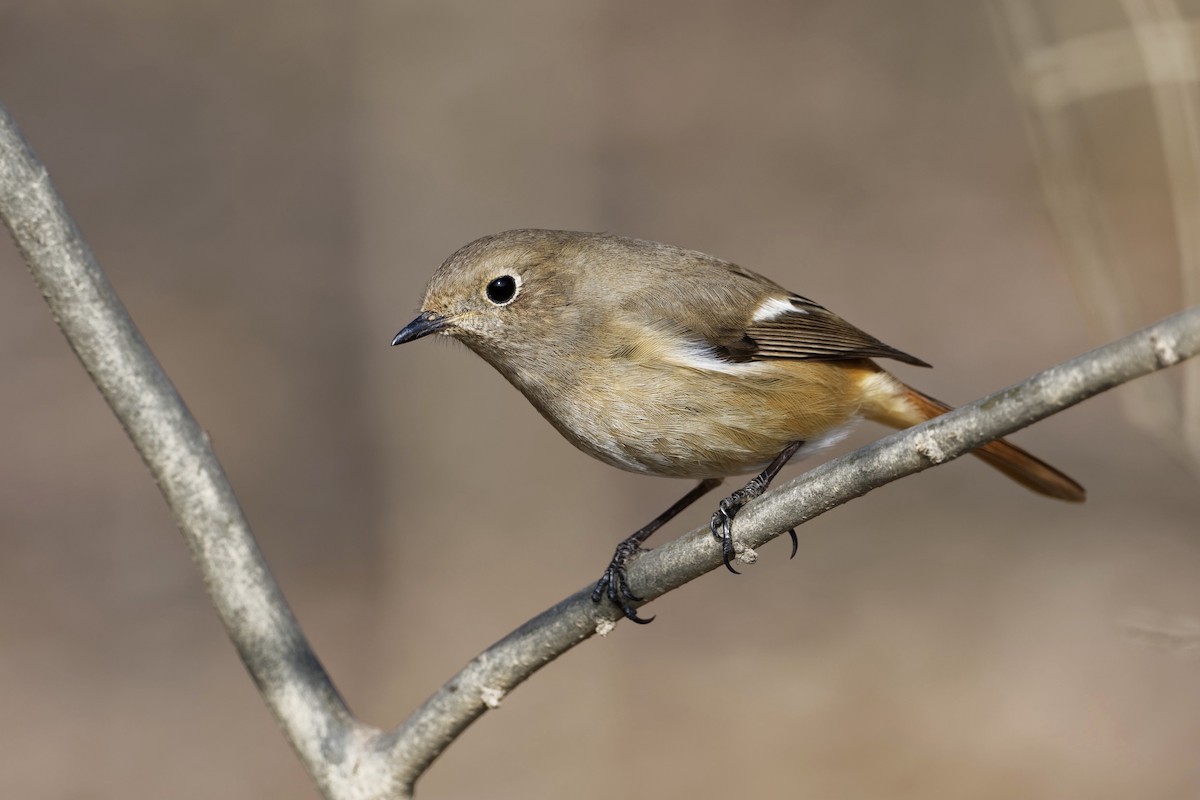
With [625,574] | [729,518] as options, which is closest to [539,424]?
[625,574]

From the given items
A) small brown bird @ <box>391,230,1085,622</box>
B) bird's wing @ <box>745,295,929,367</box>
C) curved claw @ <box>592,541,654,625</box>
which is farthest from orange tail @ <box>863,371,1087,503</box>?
curved claw @ <box>592,541,654,625</box>

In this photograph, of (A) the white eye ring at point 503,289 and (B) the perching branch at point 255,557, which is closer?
(B) the perching branch at point 255,557

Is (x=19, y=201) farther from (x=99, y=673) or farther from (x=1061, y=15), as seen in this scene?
(x=1061, y=15)

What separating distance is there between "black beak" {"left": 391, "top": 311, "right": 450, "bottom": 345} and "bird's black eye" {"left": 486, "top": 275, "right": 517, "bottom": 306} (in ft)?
0.56

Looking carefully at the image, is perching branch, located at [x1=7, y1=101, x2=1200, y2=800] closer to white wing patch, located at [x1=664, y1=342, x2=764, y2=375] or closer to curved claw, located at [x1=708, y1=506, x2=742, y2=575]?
curved claw, located at [x1=708, y1=506, x2=742, y2=575]

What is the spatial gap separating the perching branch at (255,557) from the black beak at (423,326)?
1270 mm

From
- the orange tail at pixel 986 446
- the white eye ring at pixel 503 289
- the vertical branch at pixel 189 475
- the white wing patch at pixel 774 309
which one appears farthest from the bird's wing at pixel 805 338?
the vertical branch at pixel 189 475

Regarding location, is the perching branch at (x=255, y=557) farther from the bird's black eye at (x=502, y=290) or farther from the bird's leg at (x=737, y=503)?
the bird's black eye at (x=502, y=290)

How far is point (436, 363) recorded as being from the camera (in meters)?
8.44

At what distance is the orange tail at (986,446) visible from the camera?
405 cm

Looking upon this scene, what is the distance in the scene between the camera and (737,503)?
3.35 m

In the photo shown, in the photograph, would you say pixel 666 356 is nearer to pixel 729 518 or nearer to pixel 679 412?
pixel 679 412

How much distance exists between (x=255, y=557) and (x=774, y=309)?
211 centimetres

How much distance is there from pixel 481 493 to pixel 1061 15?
5142mm
